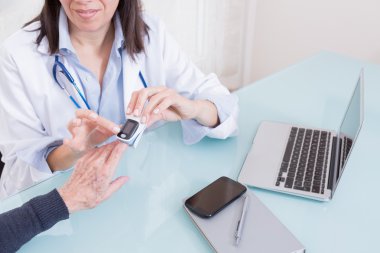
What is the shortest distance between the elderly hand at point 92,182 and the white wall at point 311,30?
6.07ft

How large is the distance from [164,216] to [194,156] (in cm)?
24

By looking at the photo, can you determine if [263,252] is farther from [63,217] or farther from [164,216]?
[63,217]

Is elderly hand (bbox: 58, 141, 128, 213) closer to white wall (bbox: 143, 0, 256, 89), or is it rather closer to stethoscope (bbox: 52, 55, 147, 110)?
stethoscope (bbox: 52, 55, 147, 110)

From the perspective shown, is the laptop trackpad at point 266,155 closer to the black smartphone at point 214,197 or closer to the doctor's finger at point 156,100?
the black smartphone at point 214,197

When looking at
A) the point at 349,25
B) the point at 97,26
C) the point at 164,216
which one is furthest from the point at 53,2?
the point at 349,25

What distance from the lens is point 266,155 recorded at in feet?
3.13

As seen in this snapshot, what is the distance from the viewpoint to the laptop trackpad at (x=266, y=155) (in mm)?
867

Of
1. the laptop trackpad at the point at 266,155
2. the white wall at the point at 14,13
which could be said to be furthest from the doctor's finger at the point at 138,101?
the white wall at the point at 14,13

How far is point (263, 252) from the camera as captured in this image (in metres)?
0.66

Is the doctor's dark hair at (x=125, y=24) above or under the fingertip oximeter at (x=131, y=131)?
above

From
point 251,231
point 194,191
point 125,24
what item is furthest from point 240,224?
point 125,24

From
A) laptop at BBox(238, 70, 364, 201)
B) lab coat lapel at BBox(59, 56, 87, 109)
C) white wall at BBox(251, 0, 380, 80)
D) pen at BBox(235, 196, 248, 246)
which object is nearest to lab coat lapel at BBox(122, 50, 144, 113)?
lab coat lapel at BBox(59, 56, 87, 109)

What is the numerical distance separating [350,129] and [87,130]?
0.66 meters

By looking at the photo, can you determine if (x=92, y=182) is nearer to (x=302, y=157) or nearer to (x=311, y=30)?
(x=302, y=157)
